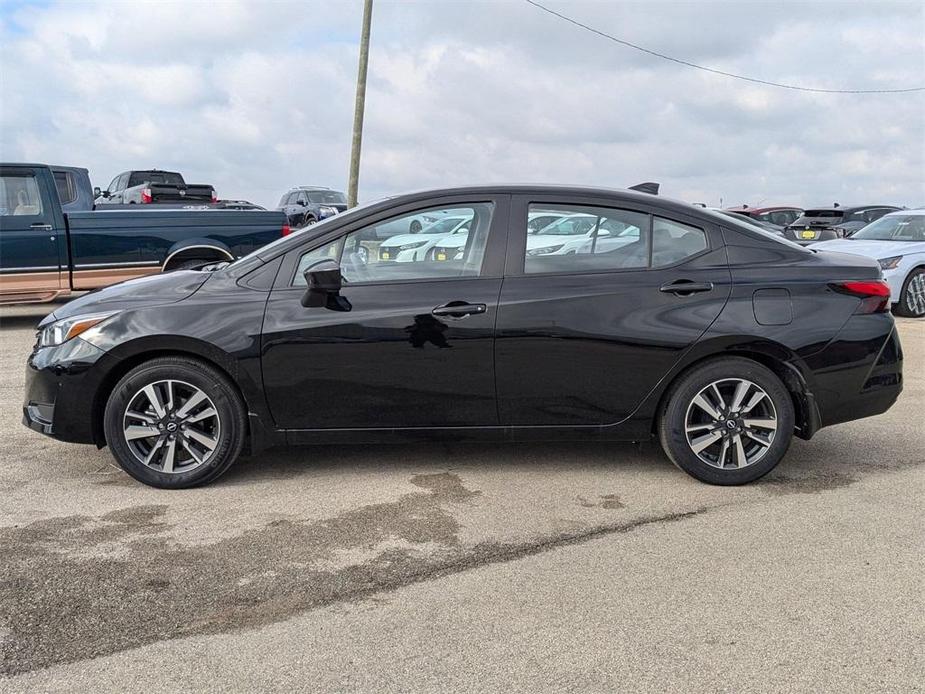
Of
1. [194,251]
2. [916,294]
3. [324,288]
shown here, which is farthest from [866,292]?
[916,294]

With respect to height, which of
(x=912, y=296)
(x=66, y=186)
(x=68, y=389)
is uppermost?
(x=66, y=186)

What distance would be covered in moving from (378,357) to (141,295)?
53.0 inches

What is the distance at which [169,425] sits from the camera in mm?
4621

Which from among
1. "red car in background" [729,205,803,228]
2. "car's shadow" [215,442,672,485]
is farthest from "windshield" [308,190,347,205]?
"car's shadow" [215,442,672,485]

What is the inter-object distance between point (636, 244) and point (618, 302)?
38 centimetres

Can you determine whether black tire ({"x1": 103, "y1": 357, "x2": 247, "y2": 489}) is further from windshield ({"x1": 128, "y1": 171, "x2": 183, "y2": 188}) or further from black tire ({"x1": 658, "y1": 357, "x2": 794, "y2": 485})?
windshield ({"x1": 128, "y1": 171, "x2": 183, "y2": 188})

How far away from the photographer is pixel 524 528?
13.6 feet

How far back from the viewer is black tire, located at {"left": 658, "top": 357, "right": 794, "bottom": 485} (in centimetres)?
476

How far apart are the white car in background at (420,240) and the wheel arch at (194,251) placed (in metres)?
6.29

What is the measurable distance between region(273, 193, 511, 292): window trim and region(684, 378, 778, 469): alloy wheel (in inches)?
52.9

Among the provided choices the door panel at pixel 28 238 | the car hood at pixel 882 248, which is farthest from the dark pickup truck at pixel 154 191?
the car hood at pixel 882 248

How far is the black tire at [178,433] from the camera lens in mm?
4594

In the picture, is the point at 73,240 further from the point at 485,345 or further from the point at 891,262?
the point at 891,262

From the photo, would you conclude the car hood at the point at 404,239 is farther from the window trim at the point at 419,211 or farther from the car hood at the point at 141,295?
the car hood at the point at 141,295
